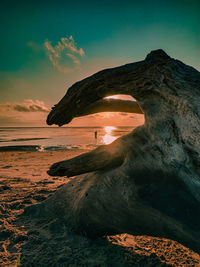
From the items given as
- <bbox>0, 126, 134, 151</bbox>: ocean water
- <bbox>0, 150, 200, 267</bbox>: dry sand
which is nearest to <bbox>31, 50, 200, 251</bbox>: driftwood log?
<bbox>0, 150, 200, 267</bbox>: dry sand

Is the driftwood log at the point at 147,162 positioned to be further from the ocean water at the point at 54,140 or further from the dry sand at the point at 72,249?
the ocean water at the point at 54,140

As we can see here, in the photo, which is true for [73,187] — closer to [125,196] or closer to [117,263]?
[125,196]

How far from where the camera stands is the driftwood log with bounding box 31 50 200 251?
1.63 m

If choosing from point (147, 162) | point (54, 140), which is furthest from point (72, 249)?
point (54, 140)

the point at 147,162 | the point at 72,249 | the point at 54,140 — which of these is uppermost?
the point at 147,162

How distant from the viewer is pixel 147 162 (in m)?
2.07

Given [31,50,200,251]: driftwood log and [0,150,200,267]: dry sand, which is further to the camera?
[0,150,200,267]: dry sand

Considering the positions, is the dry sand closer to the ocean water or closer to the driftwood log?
the driftwood log

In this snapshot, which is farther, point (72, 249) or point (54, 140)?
point (54, 140)

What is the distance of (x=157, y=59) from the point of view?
1.74 m

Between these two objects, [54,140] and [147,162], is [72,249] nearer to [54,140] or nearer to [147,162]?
[147,162]

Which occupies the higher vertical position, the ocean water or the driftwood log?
the driftwood log

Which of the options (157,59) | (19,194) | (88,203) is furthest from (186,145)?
(19,194)

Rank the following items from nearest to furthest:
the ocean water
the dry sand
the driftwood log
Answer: the driftwood log < the dry sand < the ocean water
